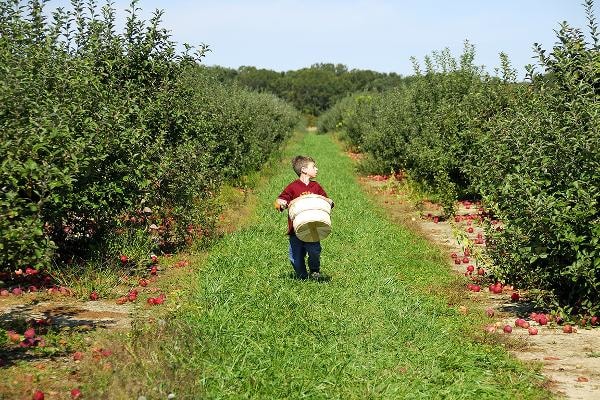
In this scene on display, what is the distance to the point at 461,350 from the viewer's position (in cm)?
595

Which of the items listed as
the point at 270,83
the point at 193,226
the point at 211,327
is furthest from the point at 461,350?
the point at 270,83

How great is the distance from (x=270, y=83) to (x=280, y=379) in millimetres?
148848

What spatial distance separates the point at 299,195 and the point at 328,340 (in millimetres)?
2649

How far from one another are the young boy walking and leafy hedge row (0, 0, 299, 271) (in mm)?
2184

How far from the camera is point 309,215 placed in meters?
7.85

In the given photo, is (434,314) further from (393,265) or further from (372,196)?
(372,196)

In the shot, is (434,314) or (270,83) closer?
(434,314)

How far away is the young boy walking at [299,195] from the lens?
8.31 metres

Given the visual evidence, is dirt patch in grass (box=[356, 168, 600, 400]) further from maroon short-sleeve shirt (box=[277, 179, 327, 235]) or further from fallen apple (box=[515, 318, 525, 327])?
maroon short-sleeve shirt (box=[277, 179, 327, 235])

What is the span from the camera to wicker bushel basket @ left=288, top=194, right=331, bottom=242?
25.8 ft

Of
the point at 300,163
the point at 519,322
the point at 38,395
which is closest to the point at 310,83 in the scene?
the point at 300,163

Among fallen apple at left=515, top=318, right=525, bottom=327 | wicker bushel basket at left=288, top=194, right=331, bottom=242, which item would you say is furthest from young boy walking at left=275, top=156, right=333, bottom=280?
fallen apple at left=515, top=318, right=525, bottom=327

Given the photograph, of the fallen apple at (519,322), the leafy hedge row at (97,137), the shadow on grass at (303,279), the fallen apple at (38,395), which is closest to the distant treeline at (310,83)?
the leafy hedge row at (97,137)

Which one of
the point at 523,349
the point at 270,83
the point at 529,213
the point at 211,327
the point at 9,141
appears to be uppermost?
the point at 270,83
